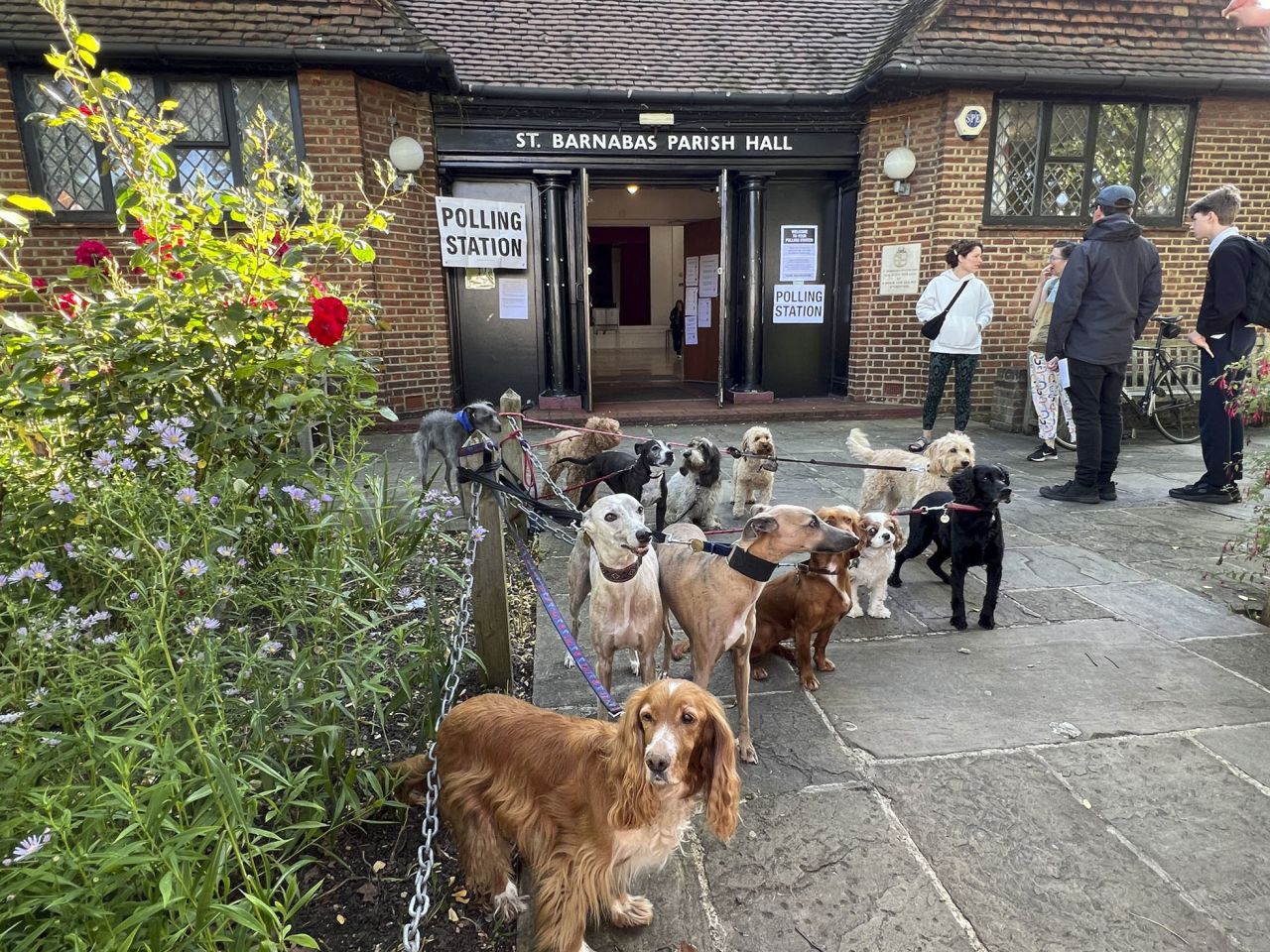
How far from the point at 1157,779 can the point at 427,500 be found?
3274mm

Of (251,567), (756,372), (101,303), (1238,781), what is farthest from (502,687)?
(756,372)

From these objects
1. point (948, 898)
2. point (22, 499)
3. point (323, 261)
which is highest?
point (323, 261)

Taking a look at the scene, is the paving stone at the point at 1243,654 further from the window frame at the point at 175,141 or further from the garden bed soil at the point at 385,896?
the window frame at the point at 175,141

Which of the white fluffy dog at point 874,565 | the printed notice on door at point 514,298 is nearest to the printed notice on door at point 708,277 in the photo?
the printed notice on door at point 514,298

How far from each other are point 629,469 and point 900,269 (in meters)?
6.78

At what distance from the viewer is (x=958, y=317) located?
288 inches

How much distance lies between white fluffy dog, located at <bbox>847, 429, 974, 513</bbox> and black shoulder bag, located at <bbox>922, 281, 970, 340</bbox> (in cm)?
281

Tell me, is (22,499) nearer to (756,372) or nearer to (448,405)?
(448,405)

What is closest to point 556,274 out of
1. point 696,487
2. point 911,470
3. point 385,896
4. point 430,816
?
point 696,487

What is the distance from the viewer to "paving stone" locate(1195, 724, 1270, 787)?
2598 mm

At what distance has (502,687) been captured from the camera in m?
3.14

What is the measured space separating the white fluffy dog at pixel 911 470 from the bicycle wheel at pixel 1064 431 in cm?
374

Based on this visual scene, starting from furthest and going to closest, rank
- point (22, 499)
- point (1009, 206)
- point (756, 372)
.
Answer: point (756, 372) < point (1009, 206) < point (22, 499)

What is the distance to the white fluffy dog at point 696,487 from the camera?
5156 millimetres
